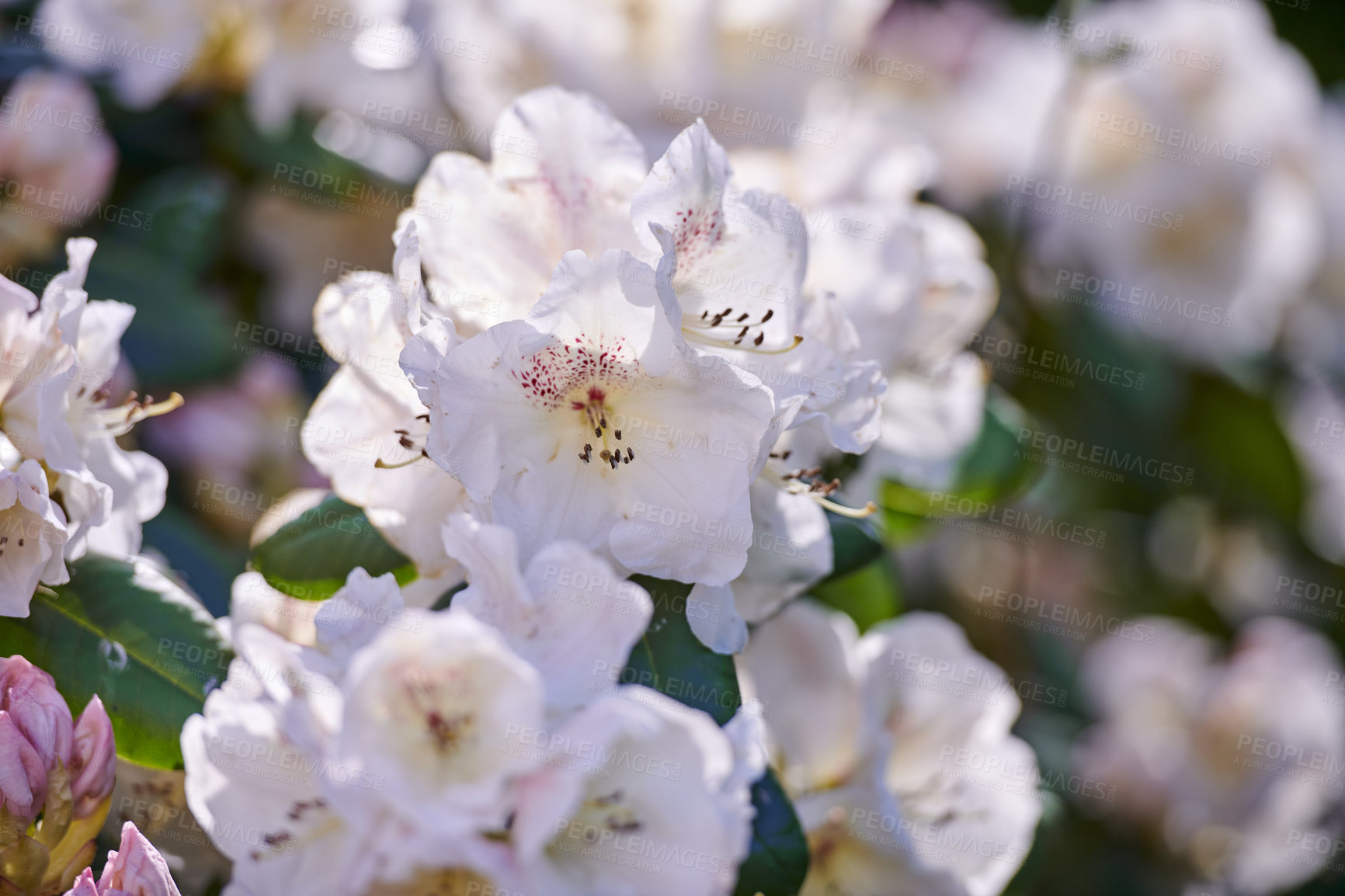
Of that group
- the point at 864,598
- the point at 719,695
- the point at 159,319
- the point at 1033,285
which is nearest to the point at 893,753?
the point at 864,598

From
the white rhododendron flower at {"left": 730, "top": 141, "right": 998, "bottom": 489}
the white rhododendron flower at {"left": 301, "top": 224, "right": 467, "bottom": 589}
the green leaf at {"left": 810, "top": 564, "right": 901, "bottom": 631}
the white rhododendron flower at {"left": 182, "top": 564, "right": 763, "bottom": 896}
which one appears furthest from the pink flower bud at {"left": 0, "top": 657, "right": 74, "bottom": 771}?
the green leaf at {"left": 810, "top": 564, "right": 901, "bottom": 631}

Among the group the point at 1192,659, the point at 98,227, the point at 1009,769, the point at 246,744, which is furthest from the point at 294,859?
the point at 1192,659

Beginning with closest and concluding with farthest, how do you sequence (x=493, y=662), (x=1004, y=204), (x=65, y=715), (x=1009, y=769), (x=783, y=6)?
(x=493, y=662)
(x=65, y=715)
(x=1009, y=769)
(x=783, y=6)
(x=1004, y=204)

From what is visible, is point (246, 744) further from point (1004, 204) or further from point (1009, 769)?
point (1004, 204)

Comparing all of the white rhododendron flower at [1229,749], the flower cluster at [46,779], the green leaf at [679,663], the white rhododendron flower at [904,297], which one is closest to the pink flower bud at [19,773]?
the flower cluster at [46,779]

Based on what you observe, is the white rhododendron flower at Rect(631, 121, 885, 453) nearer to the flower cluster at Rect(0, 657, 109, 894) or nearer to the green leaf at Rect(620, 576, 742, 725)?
the green leaf at Rect(620, 576, 742, 725)

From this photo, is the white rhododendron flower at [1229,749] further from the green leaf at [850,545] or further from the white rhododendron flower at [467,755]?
the white rhododendron flower at [467,755]

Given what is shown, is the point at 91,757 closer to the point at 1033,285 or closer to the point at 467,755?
the point at 467,755
